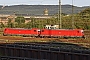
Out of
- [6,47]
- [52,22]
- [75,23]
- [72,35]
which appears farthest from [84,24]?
[6,47]

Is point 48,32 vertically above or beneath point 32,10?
beneath

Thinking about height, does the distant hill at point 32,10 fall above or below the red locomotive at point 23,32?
above

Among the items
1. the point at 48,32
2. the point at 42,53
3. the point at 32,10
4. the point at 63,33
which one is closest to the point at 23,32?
the point at 48,32

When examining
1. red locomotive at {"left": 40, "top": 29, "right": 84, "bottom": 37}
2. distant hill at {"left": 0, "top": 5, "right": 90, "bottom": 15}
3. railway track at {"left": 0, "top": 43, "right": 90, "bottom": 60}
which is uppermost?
distant hill at {"left": 0, "top": 5, "right": 90, "bottom": 15}

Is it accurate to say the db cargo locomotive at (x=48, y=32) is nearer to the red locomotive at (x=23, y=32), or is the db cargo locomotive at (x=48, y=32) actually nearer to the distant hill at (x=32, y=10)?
the red locomotive at (x=23, y=32)

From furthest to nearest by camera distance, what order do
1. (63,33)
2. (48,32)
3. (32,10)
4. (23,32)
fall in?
(32,10), (23,32), (48,32), (63,33)

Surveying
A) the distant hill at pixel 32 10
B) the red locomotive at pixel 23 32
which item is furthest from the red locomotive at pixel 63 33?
the distant hill at pixel 32 10

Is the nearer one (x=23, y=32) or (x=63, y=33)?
(x=63, y=33)

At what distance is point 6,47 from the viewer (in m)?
24.9

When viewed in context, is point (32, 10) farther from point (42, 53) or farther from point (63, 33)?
point (42, 53)

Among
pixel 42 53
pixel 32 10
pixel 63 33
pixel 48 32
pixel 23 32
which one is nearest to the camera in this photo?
pixel 42 53

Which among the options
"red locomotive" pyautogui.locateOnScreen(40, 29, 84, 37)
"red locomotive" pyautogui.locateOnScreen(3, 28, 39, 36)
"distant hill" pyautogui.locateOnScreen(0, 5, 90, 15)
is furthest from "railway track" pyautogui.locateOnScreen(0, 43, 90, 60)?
"distant hill" pyautogui.locateOnScreen(0, 5, 90, 15)

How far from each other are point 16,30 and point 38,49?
24020mm

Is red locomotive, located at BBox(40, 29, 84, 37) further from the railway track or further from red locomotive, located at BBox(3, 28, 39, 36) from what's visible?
the railway track
